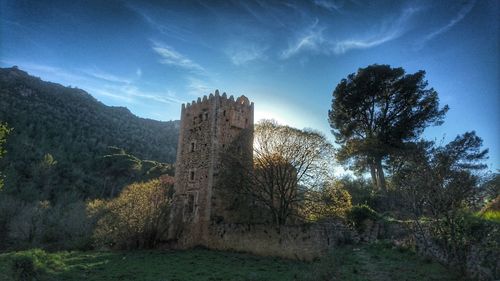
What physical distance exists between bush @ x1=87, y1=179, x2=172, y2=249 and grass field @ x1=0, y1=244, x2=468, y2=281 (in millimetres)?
2574

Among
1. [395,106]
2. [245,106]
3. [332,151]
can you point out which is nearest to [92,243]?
[245,106]

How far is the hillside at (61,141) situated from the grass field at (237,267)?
32.3m

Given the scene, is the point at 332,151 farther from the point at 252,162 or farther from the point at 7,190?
the point at 7,190

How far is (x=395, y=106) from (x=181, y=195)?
61.5ft

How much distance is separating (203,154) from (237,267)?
10990 mm

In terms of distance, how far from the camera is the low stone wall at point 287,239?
54.8 ft

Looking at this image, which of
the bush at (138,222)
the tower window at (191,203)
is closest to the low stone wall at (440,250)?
the tower window at (191,203)

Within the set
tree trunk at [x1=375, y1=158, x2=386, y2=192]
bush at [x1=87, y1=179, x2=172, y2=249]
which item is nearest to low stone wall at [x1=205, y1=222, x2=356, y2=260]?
bush at [x1=87, y1=179, x2=172, y2=249]

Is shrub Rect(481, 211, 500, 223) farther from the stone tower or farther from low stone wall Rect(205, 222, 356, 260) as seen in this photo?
the stone tower

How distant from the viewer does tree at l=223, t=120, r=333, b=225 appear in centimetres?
2019

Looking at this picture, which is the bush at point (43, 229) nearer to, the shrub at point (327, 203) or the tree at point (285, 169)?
the tree at point (285, 169)

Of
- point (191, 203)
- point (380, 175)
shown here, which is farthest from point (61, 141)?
point (380, 175)

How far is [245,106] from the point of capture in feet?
86.3

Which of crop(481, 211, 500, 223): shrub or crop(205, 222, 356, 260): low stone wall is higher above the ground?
crop(481, 211, 500, 223): shrub
